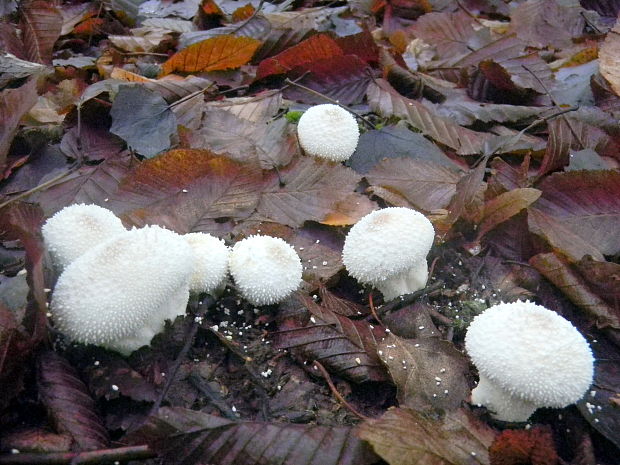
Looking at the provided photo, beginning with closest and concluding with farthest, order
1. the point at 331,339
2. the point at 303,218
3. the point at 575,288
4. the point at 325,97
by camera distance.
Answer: the point at 331,339
the point at 575,288
the point at 303,218
the point at 325,97

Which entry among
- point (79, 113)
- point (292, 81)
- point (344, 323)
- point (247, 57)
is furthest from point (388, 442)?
point (247, 57)

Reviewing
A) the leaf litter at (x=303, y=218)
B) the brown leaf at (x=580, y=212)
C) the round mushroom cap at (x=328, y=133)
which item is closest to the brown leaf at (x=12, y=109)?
the leaf litter at (x=303, y=218)

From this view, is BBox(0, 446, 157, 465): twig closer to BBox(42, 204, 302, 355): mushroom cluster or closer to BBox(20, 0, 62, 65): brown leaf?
BBox(42, 204, 302, 355): mushroom cluster

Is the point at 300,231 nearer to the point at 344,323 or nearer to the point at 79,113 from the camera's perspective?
the point at 344,323

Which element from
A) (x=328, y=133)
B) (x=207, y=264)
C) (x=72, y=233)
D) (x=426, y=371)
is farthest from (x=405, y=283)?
(x=72, y=233)

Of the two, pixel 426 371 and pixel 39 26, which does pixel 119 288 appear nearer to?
pixel 426 371

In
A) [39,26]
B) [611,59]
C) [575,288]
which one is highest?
[39,26]

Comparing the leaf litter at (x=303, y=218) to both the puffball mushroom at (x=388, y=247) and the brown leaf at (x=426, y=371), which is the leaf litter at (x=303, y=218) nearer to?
the brown leaf at (x=426, y=371)
